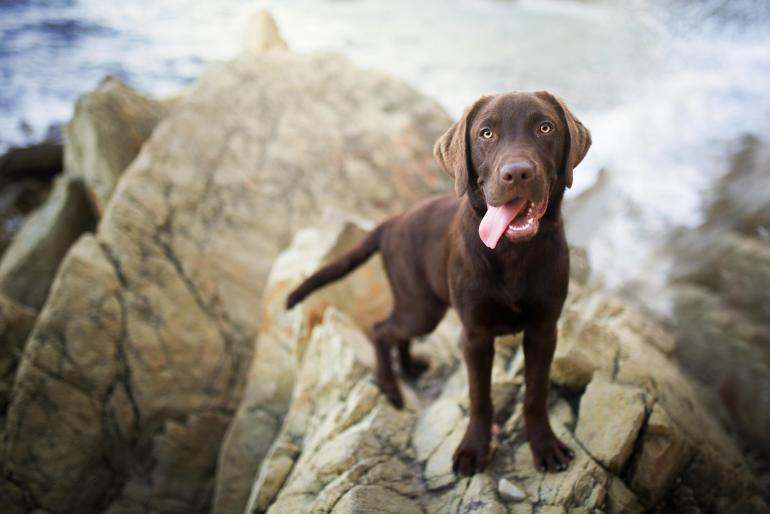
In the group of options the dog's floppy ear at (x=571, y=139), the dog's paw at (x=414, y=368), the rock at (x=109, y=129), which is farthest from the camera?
the rock at (x=109, y=129)

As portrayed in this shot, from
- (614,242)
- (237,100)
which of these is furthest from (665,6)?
(237,100)

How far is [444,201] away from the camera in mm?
3322

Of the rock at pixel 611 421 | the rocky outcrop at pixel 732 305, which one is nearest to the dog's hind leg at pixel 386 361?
the rock at pixel 611 421

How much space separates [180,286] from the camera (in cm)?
536

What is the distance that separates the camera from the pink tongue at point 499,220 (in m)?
2.23

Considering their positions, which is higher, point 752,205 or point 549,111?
point 549,111

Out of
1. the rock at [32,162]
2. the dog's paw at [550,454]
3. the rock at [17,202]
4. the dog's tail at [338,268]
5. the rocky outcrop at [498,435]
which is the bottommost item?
the rock at [17,202]

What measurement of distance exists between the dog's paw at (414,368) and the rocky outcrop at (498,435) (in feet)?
0.19

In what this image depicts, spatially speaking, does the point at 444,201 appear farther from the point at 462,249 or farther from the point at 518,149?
the point at 518,149

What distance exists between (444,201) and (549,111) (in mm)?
992

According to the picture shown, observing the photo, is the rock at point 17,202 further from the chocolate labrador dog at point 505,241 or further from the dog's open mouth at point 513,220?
the dog's open mouth at point 513,220

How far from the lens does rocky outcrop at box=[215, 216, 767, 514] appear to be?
2846 mm

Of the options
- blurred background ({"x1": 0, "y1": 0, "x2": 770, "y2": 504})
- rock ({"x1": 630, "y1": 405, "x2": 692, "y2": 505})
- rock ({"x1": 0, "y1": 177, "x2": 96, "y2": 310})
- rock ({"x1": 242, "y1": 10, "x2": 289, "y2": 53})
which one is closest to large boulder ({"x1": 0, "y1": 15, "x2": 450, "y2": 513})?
rock ({"x1": 0, "y1": 177, "x2": 96, "y2": 310})

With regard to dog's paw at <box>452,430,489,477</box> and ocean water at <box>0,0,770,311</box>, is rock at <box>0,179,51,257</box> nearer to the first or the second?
ocean water at <box>0,0,770,311</box>
